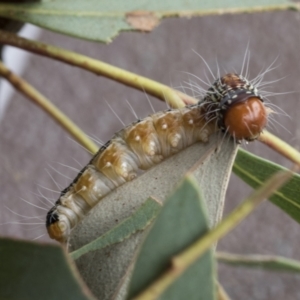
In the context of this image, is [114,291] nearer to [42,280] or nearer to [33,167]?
[42,280]

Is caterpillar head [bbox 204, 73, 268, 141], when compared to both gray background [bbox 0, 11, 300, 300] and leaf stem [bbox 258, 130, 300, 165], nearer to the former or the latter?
leaf stem [bbox 258, 130, 300, 165]

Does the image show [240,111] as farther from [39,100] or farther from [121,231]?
[39,100]

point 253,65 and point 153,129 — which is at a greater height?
point 153,129

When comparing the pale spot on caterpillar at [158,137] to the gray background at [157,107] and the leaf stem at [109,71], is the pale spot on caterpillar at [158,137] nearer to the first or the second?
the leaf stem at [109,71]

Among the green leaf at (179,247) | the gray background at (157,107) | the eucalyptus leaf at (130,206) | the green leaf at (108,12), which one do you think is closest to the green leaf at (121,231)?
the eucalyptus leaf at (130,206)

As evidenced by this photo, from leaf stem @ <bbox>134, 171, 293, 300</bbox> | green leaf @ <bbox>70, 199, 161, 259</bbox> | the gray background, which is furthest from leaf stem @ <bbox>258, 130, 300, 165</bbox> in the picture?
the gray background

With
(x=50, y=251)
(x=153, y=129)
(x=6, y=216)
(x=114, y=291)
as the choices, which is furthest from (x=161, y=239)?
(x=6, y=216)

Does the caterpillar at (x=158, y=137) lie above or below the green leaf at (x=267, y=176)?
above
